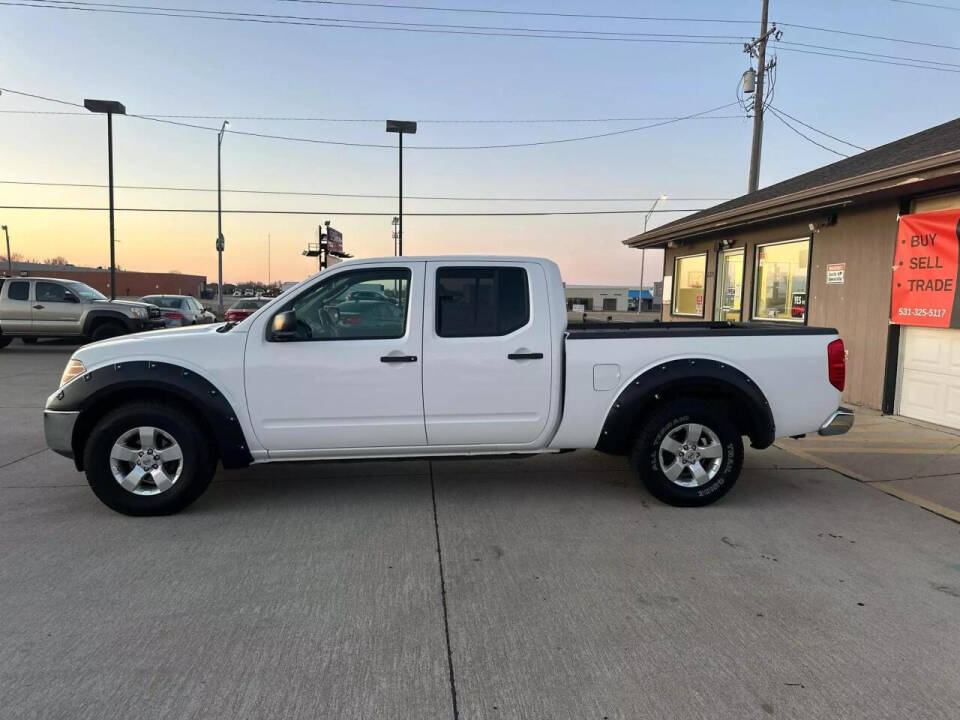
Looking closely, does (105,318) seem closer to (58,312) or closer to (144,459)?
(58,312)

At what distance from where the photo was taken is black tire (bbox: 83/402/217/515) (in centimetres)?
439

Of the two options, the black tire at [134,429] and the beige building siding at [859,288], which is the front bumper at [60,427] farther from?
the beige building siding at [859,288]

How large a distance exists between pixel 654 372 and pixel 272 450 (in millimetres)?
2843

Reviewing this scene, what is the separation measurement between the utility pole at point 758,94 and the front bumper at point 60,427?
61.4 ft

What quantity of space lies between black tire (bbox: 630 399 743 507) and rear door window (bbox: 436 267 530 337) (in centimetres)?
129

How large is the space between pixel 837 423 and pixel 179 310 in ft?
63.6

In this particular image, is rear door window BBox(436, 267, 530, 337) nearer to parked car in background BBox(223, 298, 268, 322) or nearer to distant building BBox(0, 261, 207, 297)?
parked car in background BBox(223, 298, 268, 322)

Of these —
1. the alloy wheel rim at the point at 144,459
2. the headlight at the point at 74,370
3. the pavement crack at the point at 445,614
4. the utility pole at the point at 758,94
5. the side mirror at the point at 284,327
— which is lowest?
the pavement crack at the point at 445,614

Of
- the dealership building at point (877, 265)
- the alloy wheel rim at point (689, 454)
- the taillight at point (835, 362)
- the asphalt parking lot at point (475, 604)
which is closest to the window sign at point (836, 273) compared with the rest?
the dealership building at point (877, 265)

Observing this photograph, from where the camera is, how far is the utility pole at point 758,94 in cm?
1888

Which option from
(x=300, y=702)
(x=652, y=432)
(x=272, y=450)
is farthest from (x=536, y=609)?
(x=272, y=450)

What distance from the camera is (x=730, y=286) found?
12430 millimetres

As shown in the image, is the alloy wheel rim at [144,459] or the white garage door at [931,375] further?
→ the white garage door at [931,375]

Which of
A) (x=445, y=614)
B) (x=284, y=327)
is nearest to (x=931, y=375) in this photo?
(x=445, y=614)
